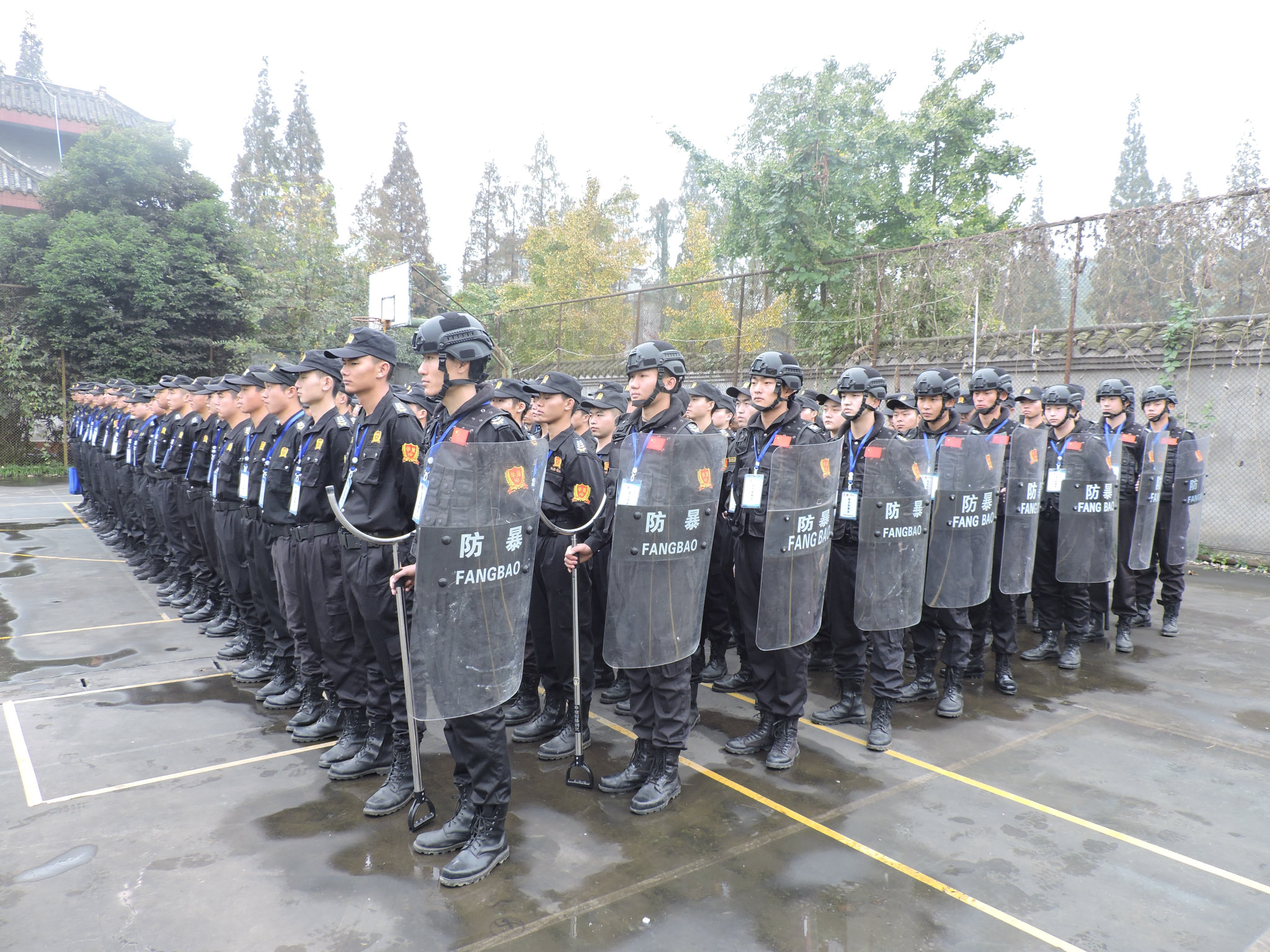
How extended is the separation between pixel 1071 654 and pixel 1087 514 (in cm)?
109

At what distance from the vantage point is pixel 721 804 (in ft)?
11.7

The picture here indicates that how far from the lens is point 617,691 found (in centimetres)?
513

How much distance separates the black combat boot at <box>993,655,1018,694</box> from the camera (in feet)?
16.9

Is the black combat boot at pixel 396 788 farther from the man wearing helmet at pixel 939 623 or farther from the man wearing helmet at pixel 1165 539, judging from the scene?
the man wearing helmet at pixel 1165 539

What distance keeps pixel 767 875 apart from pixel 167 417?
7.55 m

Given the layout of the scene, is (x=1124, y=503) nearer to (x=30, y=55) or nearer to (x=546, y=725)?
(x=546, y=725)

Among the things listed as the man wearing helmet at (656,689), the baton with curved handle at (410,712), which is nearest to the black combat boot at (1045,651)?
the man wearing helmet at (656,689)

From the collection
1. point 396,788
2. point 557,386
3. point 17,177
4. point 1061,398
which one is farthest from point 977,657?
point 17,177

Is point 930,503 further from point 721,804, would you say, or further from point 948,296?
point 948,296

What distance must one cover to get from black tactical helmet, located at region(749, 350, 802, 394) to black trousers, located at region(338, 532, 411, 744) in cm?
208

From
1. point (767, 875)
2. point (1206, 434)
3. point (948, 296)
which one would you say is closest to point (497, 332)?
point (948, 296)

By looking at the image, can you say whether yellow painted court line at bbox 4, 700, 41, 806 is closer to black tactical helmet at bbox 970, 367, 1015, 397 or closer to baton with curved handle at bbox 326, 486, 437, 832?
baton with curved handle at bbox 326, 486, 437, 832

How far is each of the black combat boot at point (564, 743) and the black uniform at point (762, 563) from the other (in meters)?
0.97

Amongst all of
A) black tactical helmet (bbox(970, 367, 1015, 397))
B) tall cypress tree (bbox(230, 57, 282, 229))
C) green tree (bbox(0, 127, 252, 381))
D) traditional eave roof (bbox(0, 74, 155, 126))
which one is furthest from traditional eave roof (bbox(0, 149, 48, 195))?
black tactical helmet (bbox(970, 367, 1015, 397))
